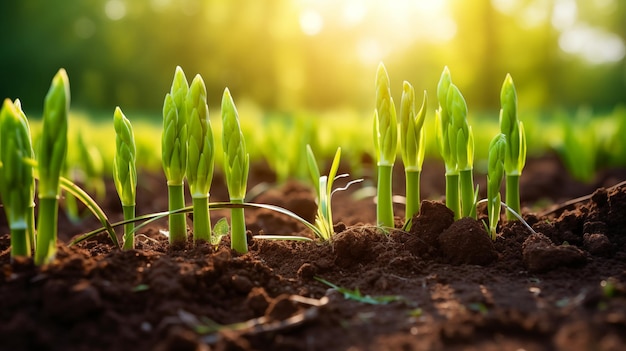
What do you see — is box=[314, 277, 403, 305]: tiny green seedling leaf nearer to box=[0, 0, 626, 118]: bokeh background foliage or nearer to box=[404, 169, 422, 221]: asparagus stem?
box=[404, 169, 422, 221]: asparagus stem

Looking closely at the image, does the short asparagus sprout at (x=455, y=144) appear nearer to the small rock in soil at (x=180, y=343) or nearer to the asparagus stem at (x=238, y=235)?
the asparagus stem at (x=238, y=235)

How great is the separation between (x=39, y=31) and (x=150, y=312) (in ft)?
78.3

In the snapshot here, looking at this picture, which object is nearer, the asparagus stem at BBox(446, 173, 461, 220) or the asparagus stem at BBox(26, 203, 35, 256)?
the asparagus stem at BBox(26, 203, 35, 256)

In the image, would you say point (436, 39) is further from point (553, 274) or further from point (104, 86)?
point (553, 274)

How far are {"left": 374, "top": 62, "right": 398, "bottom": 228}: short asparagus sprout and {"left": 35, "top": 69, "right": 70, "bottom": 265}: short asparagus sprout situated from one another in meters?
1.08

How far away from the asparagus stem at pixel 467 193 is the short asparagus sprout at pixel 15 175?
58.8 inches

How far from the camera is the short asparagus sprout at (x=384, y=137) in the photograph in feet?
7.14

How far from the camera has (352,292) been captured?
5.89 feet

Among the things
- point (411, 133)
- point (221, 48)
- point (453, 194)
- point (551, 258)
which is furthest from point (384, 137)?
point (221, 48)

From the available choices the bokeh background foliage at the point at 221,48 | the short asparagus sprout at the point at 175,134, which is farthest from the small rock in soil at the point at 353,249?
the bokeh background foliage at the point at 221,48

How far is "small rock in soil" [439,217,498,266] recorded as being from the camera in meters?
2.02

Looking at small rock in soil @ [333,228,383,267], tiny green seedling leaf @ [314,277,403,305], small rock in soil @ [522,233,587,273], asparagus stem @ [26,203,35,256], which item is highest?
asparagus stem @ [26,203,35,256]

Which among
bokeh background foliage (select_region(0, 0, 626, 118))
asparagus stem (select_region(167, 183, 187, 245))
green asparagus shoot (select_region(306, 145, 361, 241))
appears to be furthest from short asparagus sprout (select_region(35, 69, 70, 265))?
bokeh background foliage (select_region(0, 0, 626, 118))

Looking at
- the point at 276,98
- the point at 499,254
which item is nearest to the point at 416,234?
the point at 499,254
